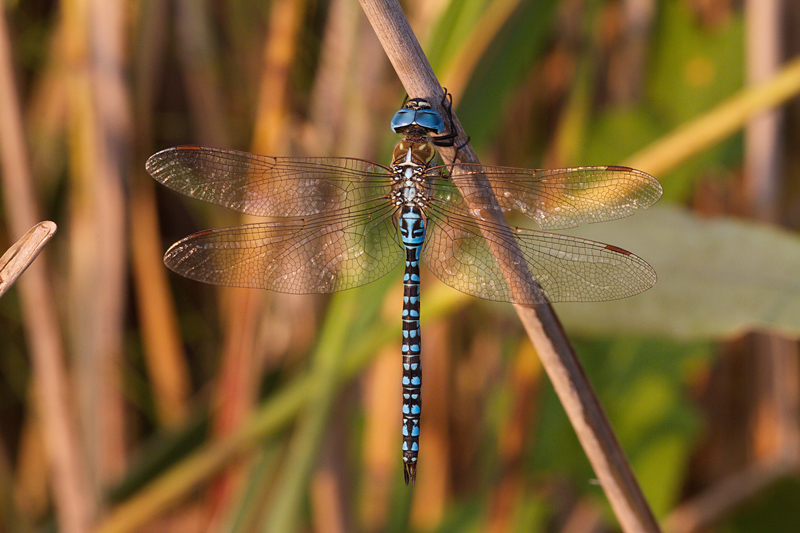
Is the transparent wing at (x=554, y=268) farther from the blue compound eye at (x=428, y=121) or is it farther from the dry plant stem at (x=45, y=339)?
the dry plant stem at (x=45, y=339)

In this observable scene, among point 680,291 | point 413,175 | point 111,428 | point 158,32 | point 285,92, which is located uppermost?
point 158,32

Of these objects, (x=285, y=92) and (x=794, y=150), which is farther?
(x=794, y=150)

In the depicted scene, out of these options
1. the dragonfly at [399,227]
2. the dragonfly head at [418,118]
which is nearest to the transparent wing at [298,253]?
the dragonfly at [399,227]

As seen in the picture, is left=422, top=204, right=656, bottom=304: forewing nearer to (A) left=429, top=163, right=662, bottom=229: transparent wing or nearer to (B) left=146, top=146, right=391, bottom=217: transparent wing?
(A) left=429, top=163, right=662, bottom=229: transparent wing

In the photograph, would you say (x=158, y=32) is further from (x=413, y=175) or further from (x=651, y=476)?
(x=651, y=476)

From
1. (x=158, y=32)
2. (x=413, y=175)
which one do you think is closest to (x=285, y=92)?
(x=413, y=175)

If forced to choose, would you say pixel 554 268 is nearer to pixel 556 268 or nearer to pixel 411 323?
pixel 556 268

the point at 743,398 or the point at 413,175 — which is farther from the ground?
the point at 413,175

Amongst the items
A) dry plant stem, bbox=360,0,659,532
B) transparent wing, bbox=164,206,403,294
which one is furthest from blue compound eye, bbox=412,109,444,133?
transparent wing, bbox=164,206,403,294

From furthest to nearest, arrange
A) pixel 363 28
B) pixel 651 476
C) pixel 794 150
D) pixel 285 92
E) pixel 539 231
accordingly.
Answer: pixel 794 150 → pixel 651 476 → pixel 285 92 → pixel 363 28 → pixel 539 231
